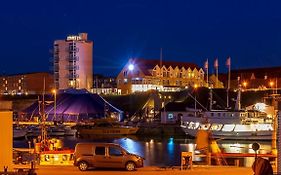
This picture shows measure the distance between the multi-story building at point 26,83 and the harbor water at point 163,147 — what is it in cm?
8365

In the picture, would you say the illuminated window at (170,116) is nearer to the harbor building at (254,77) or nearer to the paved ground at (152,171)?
the harbor building at (254,77)

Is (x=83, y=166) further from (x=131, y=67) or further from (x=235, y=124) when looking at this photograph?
(x=131, y=67)

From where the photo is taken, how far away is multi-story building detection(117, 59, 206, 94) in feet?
379

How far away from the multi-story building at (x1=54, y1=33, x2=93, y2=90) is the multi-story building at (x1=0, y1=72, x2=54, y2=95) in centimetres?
2199

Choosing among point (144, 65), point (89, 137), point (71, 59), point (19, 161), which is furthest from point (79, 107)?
point (19, 161)

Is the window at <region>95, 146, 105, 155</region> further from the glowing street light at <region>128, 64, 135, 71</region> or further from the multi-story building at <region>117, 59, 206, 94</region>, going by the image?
the glowing street light at <region>128, 64, 135, 71</region>

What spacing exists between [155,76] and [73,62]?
2019 centimetres

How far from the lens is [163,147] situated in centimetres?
5791

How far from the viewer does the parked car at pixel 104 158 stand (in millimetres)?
21984

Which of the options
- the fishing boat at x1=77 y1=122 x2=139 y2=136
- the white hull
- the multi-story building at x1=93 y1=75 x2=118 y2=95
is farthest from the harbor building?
the white hull

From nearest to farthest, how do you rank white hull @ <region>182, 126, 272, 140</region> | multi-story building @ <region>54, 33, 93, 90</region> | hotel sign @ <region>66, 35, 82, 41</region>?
white hull @ <region>182, 126, 272, 140</region> < multi-story building @ <region>54, 33, 93, 90</region> < hotel sign @ <region>66, 35, 82, 41</region>

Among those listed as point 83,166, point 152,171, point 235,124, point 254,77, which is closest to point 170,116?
point 235,124

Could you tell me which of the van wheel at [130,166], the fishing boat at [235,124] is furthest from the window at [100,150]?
the fishing boat at [235,124]

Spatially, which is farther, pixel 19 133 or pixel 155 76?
pixel 155 76
